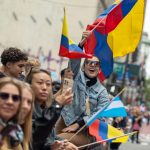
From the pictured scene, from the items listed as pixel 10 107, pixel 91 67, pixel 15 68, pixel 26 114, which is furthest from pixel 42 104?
pixel 91 67

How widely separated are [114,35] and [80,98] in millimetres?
1516

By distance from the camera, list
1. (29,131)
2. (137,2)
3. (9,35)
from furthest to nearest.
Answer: (9,35)
(137,2)
(29,131)

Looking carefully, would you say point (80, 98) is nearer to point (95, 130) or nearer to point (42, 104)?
point (95, 130)

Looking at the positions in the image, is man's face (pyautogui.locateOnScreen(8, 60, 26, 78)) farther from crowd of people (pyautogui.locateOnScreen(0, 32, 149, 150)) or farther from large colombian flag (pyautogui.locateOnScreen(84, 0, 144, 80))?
large colombian flag (pyautogui.locateOnScreen(84, 0, 144, 80))

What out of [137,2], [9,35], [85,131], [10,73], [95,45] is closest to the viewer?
[10,73]

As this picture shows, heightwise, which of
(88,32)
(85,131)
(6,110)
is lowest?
(85,131)

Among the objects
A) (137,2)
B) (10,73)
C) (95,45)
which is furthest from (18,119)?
(137,2)

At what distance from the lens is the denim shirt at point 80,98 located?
7480mm

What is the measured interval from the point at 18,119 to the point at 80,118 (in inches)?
124

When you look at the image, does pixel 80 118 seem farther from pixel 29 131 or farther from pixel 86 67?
pixel 29 131

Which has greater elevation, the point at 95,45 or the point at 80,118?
the point at 95,45

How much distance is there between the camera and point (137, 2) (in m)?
9.36

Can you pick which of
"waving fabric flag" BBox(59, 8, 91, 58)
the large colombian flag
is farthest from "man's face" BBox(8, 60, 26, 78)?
the large colombian flag

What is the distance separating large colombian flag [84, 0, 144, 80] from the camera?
865cm
